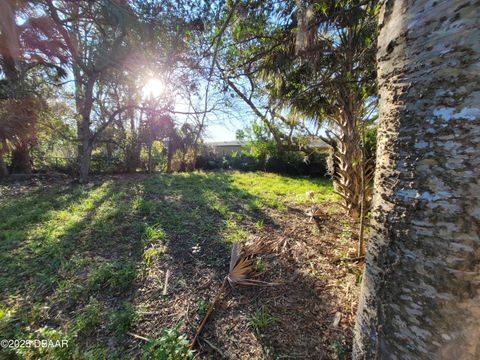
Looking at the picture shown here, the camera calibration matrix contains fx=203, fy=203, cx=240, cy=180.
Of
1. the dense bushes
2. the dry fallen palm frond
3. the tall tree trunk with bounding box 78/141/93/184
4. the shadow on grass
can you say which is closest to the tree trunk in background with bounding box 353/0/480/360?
the dry fallen palm frond

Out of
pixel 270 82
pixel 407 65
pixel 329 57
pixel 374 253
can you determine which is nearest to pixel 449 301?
pixel 374 253

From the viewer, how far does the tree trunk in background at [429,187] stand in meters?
0.63

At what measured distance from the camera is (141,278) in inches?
81.8

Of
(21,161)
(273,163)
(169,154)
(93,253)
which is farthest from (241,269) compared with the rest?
(21,161)

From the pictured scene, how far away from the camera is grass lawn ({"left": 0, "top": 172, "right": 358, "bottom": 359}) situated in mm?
1426

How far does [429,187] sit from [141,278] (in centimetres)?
237

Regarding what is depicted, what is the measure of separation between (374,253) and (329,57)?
9.76 feet

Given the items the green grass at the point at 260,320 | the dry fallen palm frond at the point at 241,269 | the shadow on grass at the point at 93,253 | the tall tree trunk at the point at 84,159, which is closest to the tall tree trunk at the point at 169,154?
the tall tree trunk at the point at 84,159

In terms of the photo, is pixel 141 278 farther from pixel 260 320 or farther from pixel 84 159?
pixel 84 159

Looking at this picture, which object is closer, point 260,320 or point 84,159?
point 260,320

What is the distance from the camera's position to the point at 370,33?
7.87 ft

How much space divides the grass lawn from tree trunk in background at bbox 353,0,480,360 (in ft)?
2.79

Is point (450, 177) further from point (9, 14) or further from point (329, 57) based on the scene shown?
point (9, 14)

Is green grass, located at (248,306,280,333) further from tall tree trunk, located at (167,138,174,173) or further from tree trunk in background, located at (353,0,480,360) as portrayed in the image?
tall tree trunk, located at (167,138,174,173)
